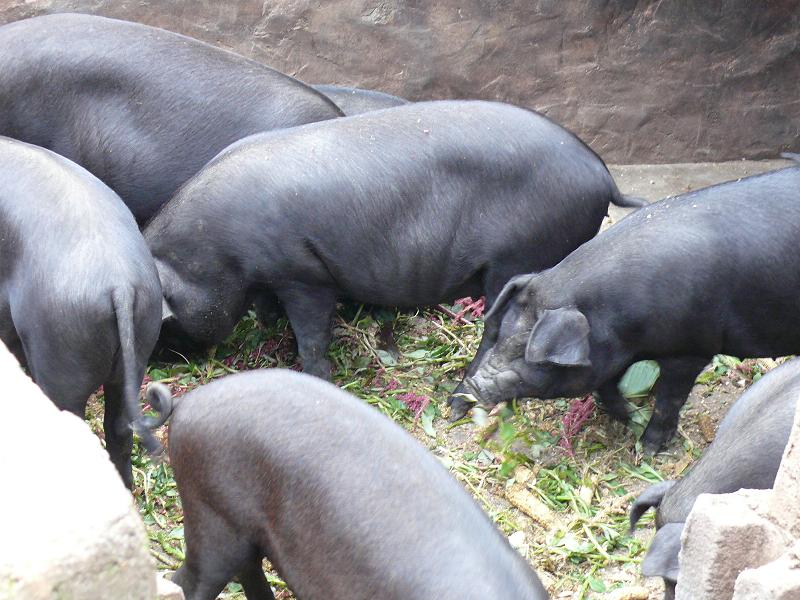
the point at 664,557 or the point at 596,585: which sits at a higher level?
the point at 664,557

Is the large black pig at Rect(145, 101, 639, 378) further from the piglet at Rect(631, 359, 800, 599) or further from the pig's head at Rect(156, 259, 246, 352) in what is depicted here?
the piglet at Rect(631, 359, 800, 599)

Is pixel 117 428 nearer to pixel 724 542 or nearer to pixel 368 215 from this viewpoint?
pixel 368 215

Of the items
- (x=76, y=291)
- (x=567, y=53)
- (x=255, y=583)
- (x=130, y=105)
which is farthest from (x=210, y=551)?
(x=567, y=53)

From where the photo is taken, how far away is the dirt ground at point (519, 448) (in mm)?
4355

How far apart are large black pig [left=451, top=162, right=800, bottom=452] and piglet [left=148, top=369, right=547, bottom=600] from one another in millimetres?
1462

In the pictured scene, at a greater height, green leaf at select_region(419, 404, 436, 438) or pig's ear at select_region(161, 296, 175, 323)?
pig's ear at select_region(161, 296, 175, 323)

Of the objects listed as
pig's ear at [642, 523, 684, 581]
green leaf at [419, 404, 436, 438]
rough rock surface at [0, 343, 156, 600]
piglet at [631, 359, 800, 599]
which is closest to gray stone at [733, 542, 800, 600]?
pig's ear at [642, 523, 684, 581]

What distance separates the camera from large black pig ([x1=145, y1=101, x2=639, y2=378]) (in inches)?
196

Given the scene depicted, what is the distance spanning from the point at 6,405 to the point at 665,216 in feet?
10.1

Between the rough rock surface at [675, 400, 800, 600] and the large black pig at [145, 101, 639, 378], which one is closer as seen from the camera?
the rough rock surface at [675, 400, 800, 600]

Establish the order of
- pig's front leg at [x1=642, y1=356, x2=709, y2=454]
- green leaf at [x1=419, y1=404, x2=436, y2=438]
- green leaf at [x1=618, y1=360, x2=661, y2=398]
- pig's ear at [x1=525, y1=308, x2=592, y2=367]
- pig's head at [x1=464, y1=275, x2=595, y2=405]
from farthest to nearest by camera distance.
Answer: green leaf at [x1=618, y1=360, x2=661, y2=398] < green leaf at [x1=419, y1=404, x2=436, y2=438] < pig's front leg at [x1=642, y1=356, x2=709, y2=454] < pig's head at [x1=464, y1=275, x2=595, y2=405] < pig's ear at [x1=525, y1=308, x2=592, y2=367]

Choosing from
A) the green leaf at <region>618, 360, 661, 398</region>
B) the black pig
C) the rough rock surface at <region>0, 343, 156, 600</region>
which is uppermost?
the rough rock surface at <region>0, 343, 156, 600</region>

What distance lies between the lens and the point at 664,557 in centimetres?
327

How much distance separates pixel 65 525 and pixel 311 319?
3.16 metres
